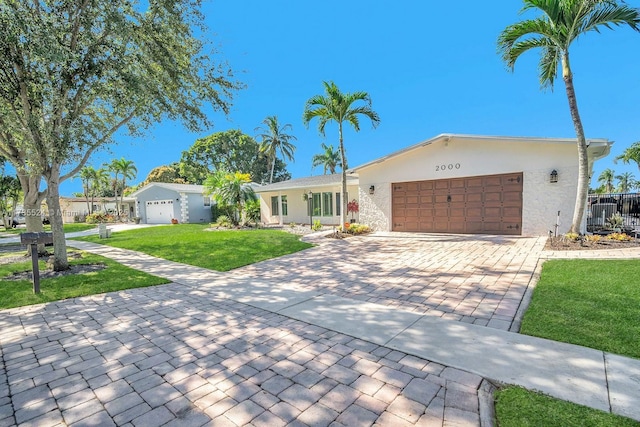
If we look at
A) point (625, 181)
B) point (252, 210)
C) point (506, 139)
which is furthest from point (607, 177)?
point (252, 210)

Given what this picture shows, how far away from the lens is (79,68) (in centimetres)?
638

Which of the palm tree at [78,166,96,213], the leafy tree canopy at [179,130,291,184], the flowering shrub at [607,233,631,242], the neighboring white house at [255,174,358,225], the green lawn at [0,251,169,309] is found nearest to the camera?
the green lawn at [0,251,169,309]

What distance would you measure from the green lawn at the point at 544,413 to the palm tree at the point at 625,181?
199ft

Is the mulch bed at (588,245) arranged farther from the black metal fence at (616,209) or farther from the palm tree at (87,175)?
the palm tree at (87,175)

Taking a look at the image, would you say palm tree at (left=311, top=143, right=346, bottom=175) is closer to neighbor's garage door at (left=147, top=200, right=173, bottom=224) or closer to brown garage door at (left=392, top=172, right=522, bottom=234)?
neighbor's garage door at (left=147, top=200, right=173, bottom=224)

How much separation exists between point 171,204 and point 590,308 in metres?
29.0

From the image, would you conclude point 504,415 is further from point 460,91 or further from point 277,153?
point 277,153

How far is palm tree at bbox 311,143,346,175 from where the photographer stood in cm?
3919

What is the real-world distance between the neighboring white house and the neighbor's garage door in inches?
406

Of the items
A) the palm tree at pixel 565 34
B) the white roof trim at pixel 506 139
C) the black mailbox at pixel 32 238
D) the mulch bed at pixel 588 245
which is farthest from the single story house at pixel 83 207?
the mulch bed at pixel 588 245

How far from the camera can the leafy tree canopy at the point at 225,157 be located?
4084 centimetres

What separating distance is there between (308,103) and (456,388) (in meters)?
12.1

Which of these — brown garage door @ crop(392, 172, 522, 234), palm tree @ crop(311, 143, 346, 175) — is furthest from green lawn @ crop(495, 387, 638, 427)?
palm tree @ crop(311, 143, 346, 175)

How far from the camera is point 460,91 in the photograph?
65.8 ft
